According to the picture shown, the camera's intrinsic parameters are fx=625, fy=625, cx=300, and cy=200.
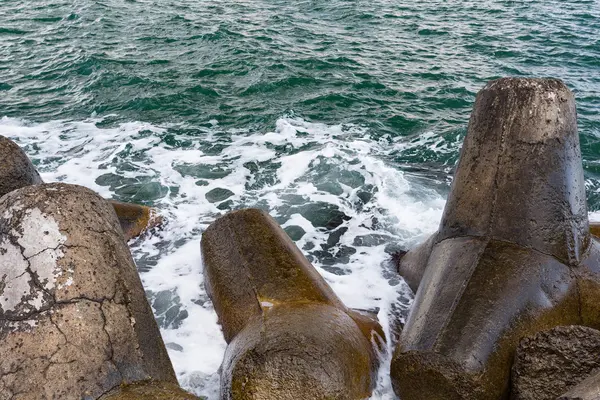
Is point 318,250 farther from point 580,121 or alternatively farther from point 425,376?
point 580,121

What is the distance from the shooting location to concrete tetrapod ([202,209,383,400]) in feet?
13.4

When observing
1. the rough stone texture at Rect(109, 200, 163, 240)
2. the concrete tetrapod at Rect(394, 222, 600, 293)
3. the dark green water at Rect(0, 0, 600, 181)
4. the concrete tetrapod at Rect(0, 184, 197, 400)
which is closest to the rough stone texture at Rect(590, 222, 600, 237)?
the concrete tetrapod at Rect(394, 222, 600, 293)

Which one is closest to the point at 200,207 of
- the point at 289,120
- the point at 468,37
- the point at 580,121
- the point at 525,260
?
the point at 289,120

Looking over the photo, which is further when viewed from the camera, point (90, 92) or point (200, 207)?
point (90, 92)

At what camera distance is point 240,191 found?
8.47 meters

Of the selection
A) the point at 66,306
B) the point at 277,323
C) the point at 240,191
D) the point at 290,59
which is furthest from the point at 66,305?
the point at 290,59

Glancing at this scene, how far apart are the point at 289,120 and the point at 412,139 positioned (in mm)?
2095

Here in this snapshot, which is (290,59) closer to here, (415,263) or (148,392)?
(415,263)

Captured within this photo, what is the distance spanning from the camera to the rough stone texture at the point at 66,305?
360 centimetres

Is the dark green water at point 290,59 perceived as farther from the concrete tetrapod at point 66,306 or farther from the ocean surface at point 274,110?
the concrete tetrapod at point 66,306

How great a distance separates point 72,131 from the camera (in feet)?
33.5

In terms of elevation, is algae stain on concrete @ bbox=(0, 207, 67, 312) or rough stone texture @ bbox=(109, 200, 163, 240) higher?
algae stain on concrete @ bbox=(0, 207, 67, 312)

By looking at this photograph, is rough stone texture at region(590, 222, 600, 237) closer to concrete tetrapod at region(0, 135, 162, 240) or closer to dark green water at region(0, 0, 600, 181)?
dark green water at region(0, 0, 600, 181)

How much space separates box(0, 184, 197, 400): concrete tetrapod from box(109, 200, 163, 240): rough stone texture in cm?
293
